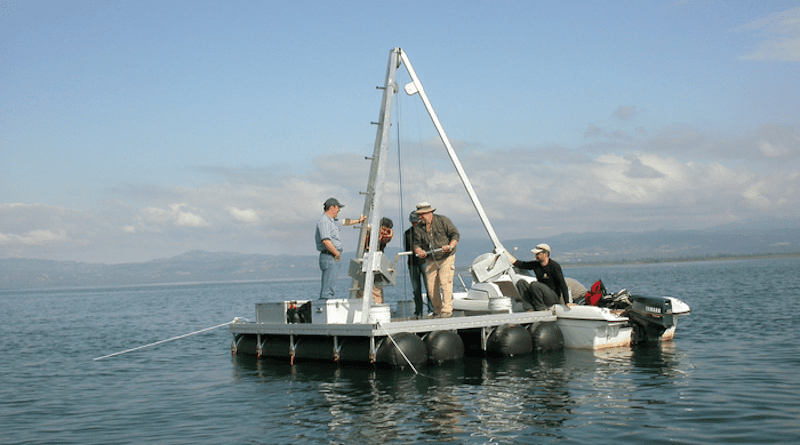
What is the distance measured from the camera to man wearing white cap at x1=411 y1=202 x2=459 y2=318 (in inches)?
541

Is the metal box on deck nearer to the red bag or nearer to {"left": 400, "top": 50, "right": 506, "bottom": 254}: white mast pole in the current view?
{"left": 400, "top": 50, "right": 506, "bottom": 254}: white mast pole

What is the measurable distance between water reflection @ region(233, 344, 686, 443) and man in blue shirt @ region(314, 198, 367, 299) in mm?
1692

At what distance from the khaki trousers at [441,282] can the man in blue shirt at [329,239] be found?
1.73 m

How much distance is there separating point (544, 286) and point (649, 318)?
224cm

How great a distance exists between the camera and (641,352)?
14320 millimetres

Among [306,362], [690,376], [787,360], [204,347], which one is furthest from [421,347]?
[204,347]

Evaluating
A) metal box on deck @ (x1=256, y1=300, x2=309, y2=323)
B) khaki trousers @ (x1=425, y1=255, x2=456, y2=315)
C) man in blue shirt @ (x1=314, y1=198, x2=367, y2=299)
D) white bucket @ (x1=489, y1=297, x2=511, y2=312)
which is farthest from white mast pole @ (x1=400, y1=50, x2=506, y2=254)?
metal box on deck @ (x1=256, y1=300, x2=309, y2=323)

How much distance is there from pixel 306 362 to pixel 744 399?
8387 mm

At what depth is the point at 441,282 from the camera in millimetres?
13922

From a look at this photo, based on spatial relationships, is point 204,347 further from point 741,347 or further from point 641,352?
point 741,347

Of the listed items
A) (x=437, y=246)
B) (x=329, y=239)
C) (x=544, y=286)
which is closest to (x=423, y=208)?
(x=437, y=246)

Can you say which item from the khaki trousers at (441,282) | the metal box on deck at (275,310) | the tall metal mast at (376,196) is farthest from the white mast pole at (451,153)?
the metal box on deck at (275,310)

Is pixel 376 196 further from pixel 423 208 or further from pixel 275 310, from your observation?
pixel 275 310

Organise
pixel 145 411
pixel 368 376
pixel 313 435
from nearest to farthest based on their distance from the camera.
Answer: pixel 313 435, pixel 145 411, pixel 368 376
